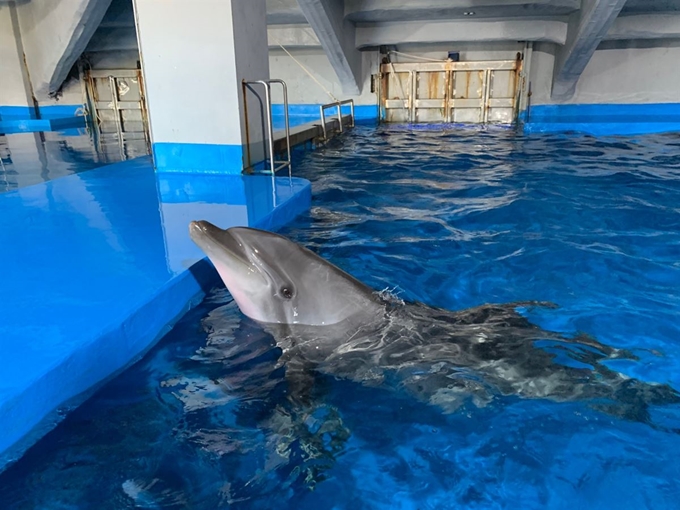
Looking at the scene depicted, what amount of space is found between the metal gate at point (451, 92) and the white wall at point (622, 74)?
710 millimetres

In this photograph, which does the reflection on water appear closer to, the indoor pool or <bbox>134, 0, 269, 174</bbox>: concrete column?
<bbox>134, 0, 269, 174</bbox>: concrete column

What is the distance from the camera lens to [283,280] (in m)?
2.65

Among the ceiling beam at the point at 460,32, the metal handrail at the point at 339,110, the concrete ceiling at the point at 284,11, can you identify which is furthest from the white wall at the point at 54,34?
the ceiling beam at the point at 460,32

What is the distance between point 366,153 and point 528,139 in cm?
366

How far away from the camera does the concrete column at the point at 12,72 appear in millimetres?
14398

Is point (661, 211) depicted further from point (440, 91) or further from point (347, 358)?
point (440, 91)

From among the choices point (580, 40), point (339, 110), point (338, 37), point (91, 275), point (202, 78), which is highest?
A: point (338, 37)

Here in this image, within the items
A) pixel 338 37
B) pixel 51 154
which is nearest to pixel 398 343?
pixel 51 154

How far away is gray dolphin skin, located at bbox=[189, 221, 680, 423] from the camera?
232cm

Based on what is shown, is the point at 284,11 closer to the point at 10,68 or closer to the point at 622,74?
the point at 10,68

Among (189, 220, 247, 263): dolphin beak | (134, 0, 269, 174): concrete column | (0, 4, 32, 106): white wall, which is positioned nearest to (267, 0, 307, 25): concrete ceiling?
(134, 0, 269, 174): concrete column

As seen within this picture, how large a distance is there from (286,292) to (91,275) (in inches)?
45.2

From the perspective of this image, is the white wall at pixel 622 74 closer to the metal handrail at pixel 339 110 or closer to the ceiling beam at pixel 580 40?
the ceiling beam at pixel 580 40

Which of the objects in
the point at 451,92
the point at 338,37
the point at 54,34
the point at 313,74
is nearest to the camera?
the point at 338,37
